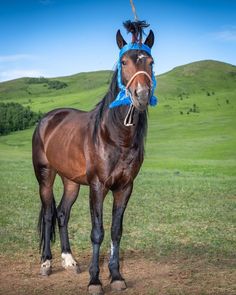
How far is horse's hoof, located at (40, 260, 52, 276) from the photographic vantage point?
781 cm

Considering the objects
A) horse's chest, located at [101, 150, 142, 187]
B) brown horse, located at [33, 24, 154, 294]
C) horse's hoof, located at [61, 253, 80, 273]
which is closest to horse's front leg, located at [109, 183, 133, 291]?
brown horse, located at [33, 24, 154, 294]

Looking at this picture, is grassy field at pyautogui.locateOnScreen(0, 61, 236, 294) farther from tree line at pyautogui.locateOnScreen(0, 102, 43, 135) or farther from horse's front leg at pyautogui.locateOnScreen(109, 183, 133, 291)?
tree line at pyautogui.locateOnScreen(0, 102, 43, 135)

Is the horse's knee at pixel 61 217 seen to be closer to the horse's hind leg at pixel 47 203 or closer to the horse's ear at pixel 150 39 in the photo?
the horse's hind leg at pixel 47 203

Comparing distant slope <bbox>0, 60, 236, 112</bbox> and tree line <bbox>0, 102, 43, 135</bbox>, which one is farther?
distant slope <bbox>0, 60, 236, 112</bbox>

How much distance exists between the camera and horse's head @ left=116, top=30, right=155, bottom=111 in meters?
5.82

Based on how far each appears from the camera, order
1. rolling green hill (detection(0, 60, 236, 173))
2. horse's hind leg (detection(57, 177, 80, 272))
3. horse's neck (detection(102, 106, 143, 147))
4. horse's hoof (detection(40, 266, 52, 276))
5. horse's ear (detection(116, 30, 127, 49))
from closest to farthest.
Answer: horse's ear (detection(116, 30, 127, 49)), horse's neck (detection(102, 106, 143, 147)), horse's hoof (detection(40, 266, 52, 276)), horse's hind leg (detection(57, 177, 80, 272)), rolling green hill (detection(0, 60, 236, 173))

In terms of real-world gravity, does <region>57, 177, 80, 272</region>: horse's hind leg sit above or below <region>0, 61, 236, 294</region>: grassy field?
above

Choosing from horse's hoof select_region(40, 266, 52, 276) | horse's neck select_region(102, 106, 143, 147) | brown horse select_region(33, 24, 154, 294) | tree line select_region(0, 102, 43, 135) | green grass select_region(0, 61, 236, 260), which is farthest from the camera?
tree line select_region(0, 102, 43, 135)

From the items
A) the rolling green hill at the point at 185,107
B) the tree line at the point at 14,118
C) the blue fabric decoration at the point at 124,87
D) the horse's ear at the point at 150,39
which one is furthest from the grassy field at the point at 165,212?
the tree line at the point at 14,118

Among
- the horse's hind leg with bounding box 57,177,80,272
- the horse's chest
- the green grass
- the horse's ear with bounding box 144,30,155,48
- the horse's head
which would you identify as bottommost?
the green grass

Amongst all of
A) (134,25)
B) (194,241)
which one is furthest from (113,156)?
(194,241)

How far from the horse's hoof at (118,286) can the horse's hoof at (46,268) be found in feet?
4.50

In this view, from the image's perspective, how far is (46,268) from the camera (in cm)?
787

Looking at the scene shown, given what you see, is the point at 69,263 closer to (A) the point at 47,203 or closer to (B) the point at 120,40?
(A) the point at 47,203
